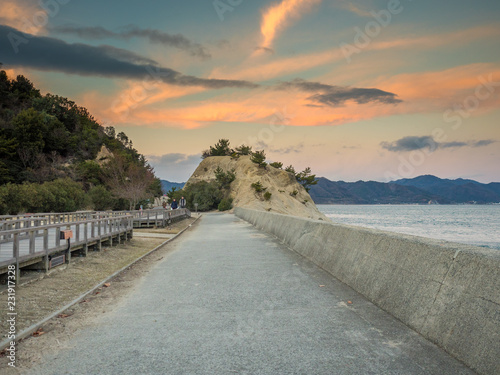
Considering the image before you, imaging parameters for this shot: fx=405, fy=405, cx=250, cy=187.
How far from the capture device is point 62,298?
8.26m

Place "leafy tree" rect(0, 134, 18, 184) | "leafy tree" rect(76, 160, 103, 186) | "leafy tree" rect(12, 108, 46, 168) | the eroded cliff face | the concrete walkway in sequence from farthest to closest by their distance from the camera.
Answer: the eroded cliff face → "leafy tree" rect(76, 160, 103, 186) → "leafy tree" rect(12, 108, 46, 168) → "leafy tree" rect(0, 134, 18, 184) → the concrete walkway

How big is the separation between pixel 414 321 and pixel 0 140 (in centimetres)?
6270

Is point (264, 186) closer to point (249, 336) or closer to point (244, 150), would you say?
point (244, 150)

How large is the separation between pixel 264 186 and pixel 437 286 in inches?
3498

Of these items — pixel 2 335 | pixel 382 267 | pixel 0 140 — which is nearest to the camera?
pixel 2 335

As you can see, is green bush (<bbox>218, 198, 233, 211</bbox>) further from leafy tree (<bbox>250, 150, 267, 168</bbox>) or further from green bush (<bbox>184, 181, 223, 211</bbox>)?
leafy tree (<bbox>250, 150, 267, 168</bbox>)

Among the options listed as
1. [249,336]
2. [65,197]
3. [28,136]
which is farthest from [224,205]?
[249,336]

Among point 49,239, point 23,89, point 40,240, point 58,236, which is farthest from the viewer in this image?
point 23,89

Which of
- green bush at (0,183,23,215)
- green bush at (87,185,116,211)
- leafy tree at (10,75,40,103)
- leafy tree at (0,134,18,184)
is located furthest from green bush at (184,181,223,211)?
green bush at (0,183,23,215)

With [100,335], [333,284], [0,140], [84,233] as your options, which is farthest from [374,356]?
[0,140]

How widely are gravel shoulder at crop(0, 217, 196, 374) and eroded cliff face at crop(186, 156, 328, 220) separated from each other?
222 feet

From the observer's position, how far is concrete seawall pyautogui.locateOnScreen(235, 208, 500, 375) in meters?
4.37

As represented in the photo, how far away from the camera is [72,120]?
8388 centimetres

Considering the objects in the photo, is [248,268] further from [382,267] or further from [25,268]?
[25,268]
